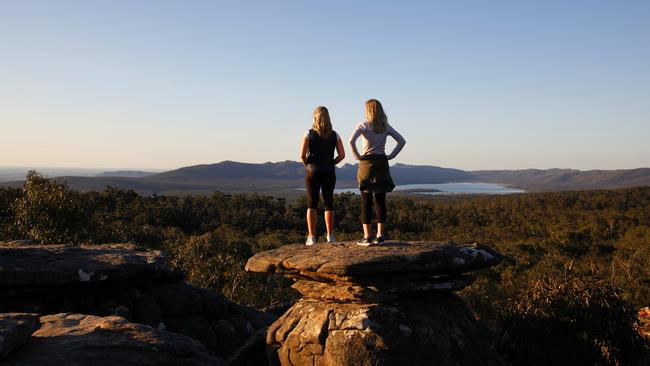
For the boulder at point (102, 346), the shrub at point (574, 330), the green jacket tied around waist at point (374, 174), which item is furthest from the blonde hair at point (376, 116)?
the shrub at point (574, 330)

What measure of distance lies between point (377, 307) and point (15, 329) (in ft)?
19.0

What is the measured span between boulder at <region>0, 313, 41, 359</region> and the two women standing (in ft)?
15.7

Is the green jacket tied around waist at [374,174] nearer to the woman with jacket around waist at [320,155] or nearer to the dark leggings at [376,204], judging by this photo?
the dark leggings at [376,204]

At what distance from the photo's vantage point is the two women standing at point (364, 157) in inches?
371

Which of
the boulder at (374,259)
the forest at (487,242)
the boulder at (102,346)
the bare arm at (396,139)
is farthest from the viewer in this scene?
the forest at (487,242)

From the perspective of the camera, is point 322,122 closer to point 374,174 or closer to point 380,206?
point 374,174

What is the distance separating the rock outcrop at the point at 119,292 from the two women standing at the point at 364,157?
465 centimetres

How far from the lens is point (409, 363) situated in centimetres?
901

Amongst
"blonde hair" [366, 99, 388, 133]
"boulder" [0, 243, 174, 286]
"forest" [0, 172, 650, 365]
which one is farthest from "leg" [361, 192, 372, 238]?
"forest" [0, 172, 650, 365]

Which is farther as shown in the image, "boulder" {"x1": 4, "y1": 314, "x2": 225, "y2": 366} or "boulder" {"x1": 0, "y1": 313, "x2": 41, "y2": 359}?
"boulder" {"x1": 4, "y1": 314, "x2": 225, "y2": 366}

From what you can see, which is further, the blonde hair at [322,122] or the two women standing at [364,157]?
the blonde hair at [322,122]

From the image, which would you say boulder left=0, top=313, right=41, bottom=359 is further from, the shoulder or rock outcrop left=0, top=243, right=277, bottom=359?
the shoulder

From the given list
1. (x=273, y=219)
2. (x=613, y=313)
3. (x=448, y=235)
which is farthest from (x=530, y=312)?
(x=273, y=219)

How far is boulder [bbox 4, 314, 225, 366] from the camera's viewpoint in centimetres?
720
